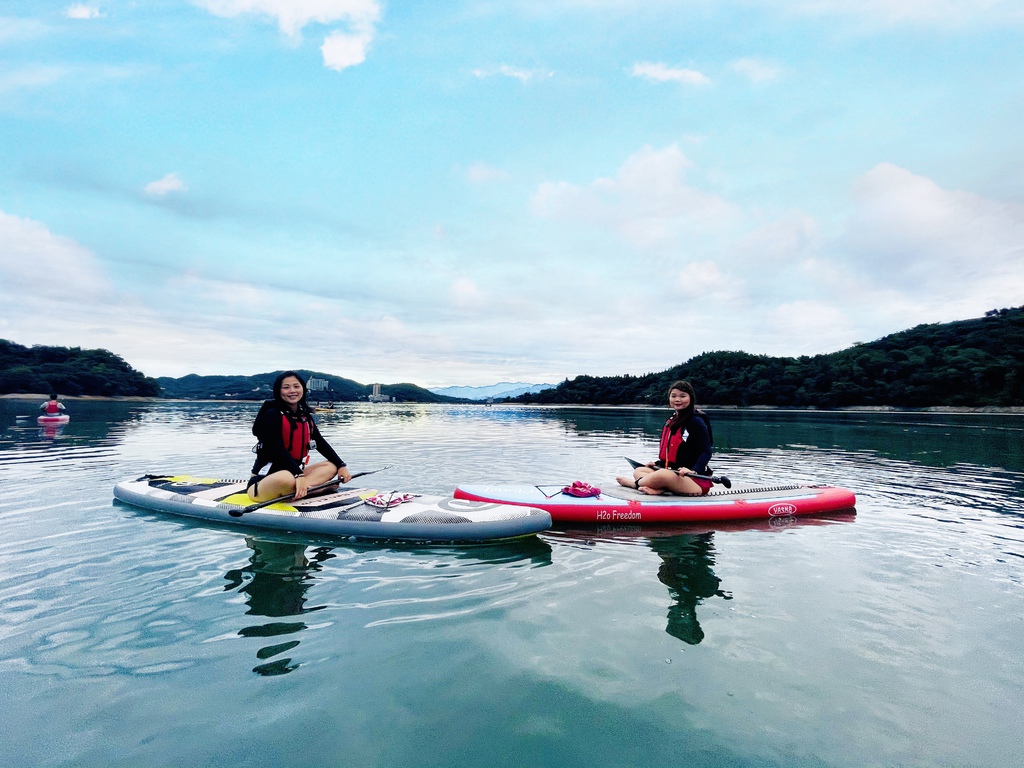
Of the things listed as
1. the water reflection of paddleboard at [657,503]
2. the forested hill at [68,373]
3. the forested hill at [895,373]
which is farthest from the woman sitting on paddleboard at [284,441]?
the forested hill at [68,373]

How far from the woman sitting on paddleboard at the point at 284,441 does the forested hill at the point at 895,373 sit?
289 ft

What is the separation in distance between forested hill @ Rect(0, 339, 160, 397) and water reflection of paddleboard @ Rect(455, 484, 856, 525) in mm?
114026

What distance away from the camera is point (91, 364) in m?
111

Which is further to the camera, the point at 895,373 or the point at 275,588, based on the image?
the point at 895,373

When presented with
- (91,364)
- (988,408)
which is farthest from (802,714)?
(91,364)

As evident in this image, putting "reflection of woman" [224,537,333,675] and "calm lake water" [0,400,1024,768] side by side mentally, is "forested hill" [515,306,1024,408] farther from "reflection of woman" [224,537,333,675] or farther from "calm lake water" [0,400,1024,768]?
"reflection of woman" [224,537,333,675]

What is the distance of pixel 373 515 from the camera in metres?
7.28

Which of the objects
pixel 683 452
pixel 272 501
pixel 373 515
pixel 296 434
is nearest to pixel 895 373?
pixel 683 452

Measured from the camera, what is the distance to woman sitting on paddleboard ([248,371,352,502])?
7.45 m

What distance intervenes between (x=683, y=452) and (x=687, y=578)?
10.2ft

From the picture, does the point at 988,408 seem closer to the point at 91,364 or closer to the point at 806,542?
the point at 806,542

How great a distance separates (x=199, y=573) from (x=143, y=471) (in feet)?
31.5

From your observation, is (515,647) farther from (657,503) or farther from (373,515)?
(657,503)

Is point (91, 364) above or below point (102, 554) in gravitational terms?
above
